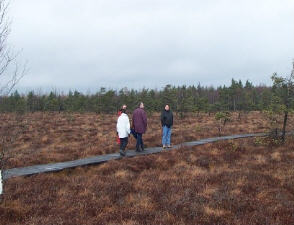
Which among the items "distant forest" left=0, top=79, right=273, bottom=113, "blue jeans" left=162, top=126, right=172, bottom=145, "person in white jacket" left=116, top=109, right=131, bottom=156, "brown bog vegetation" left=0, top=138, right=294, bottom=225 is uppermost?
"distant forest" left=0, top=79, right=273, bottom=113

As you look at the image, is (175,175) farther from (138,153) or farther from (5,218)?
A: (5,218)

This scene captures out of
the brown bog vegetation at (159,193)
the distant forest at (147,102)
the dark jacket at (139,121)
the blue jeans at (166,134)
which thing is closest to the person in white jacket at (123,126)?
the dark jacket at (139,121)

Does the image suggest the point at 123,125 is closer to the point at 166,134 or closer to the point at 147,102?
the point at 166,134

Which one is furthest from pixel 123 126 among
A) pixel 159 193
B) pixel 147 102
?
pixel 147 102

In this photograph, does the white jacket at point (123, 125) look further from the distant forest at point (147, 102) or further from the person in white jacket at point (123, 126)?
the distant forest at point (147, 102)

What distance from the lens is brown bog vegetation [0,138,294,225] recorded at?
219 inches

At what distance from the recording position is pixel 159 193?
712 centimetres

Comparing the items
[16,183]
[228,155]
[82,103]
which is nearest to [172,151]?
[228,155]

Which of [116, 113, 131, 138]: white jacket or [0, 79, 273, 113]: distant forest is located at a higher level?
[0, 79, 273, 113]: distant forest

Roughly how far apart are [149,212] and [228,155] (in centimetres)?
697

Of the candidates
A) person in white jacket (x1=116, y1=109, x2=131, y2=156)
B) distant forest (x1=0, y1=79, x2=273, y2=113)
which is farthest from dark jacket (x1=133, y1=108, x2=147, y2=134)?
distant forest (x1=0, y1=79, x2=273, y2=113)

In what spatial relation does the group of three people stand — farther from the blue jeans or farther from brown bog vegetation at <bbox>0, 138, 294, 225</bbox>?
brown bog vegetation at <bbox>0, 138, 294, 225</bbox>

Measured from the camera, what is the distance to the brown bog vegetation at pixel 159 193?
5574mm

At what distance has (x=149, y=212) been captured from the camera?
19.3 ft
